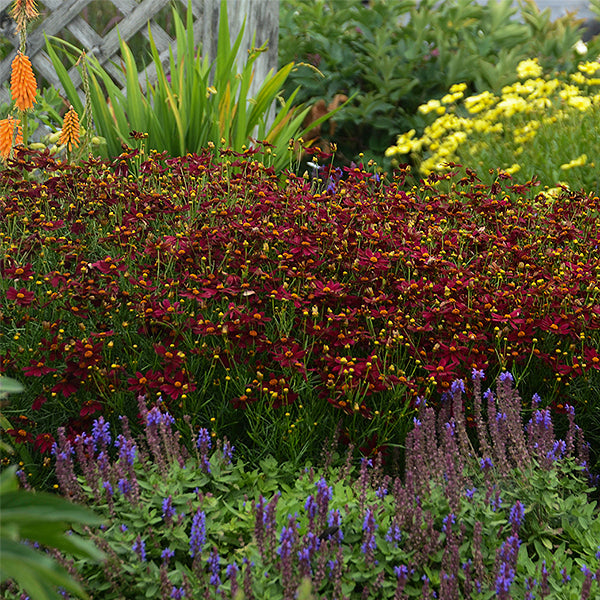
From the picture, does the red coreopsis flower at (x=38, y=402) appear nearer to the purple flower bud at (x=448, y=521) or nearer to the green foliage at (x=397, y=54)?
the purple flower bud at (x=448, y=521)

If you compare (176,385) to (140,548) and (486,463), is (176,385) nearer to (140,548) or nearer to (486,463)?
(140,548)

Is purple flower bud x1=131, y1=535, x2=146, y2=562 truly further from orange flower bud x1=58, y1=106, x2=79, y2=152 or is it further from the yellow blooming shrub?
the yellow blooming shrub

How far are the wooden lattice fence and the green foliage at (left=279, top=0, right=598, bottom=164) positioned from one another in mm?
953

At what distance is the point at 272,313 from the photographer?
9.26ft

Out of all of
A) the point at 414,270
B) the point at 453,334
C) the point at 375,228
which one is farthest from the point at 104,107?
the point at 453,334

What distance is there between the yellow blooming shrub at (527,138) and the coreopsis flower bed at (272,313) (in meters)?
1.56

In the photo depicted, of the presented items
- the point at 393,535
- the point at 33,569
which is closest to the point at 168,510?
the point at 393,535

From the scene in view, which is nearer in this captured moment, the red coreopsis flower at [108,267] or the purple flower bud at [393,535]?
the purple flower bud at [393,535]

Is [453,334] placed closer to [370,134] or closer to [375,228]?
[375,228]

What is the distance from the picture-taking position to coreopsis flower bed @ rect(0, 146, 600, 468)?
97.0 inches

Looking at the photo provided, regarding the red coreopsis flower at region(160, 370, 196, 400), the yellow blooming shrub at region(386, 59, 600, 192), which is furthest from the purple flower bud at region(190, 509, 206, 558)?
the yellow blooming shrub at region(386, 59, 600, 192)

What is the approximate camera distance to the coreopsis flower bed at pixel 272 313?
2465mm

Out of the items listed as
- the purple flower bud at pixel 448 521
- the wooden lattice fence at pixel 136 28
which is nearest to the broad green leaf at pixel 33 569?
the purple flower bud at pixel 448 521

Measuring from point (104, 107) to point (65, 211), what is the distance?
1626 mm
